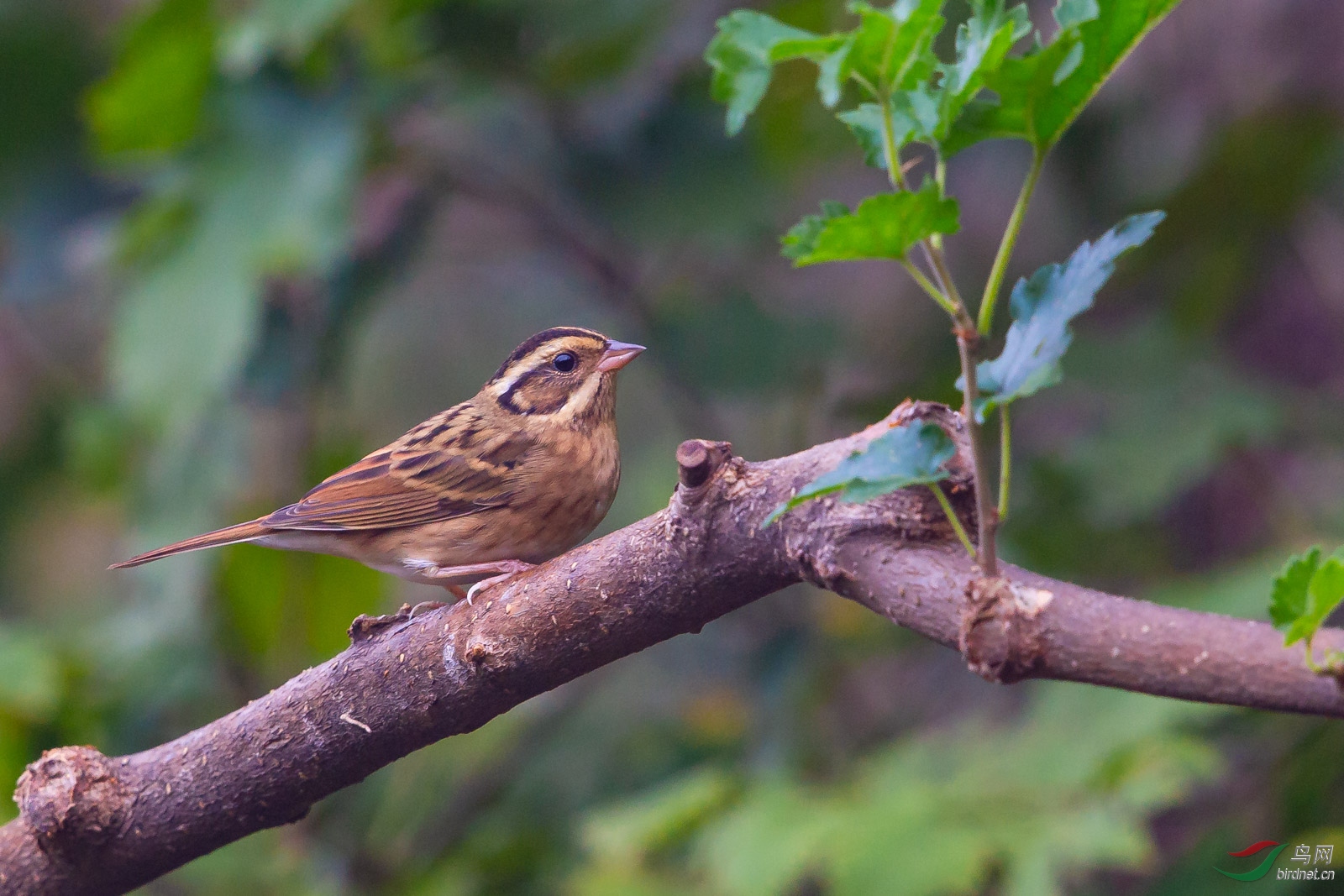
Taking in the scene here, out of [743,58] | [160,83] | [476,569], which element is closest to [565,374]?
[476,569]

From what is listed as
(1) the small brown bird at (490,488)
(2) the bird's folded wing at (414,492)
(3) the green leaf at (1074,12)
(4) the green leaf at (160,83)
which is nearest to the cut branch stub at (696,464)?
(3) the green leaf at (1074,12)

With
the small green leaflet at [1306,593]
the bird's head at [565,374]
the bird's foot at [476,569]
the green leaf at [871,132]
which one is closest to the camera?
the small green leaflet at [1306,593]

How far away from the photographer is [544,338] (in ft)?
14.1

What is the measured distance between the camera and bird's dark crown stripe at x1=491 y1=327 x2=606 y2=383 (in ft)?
14.1

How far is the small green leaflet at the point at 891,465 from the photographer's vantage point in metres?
1.71

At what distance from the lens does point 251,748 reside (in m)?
2.77

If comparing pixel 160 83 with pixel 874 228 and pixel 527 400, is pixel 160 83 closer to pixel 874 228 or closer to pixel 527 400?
pixel 527 400

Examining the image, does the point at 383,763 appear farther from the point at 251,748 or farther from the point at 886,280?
the point at 886,280

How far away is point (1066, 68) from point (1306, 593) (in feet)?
2.44

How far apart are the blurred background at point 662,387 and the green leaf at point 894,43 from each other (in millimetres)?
2680

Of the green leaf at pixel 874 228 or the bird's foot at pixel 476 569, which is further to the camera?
the bird's foot at pixel 476 569

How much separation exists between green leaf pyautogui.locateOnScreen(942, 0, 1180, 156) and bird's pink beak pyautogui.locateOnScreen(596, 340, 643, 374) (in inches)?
99.9

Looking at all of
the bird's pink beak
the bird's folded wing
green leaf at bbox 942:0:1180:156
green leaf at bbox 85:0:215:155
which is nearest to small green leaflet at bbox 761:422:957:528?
green leaf at bbox 942:0:1180:156

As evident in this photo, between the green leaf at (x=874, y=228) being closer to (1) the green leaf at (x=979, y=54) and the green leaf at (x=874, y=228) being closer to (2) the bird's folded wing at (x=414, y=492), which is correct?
(1) the green leaf at (x=979, y=54)
